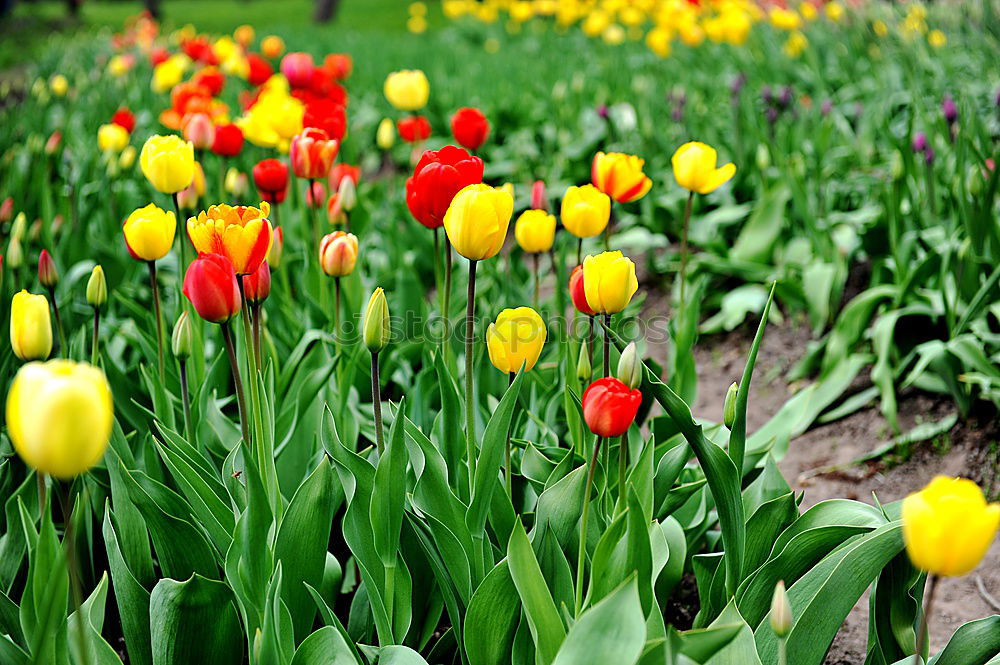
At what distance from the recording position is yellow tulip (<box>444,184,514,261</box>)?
141cm

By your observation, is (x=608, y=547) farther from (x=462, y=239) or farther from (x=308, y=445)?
(x=308, y=445)

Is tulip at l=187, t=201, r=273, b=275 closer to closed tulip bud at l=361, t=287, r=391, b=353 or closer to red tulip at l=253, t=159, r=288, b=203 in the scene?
closed tulip bud at l=361, t=287, r=391, b=353

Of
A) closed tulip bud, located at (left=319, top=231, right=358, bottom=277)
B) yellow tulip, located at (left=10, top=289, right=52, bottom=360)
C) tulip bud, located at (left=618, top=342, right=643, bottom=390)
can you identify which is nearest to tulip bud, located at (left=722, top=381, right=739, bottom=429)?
tulip bud, located at (left=618, top=342, right=643, bottom=390)

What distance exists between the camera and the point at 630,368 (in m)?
1.38

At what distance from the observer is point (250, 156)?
4.23 m

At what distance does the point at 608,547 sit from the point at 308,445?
85 centimetres

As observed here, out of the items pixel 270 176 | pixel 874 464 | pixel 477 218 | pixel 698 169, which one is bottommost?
pixel 874 464

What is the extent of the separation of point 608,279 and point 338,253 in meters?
0.59

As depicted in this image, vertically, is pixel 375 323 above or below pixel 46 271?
above

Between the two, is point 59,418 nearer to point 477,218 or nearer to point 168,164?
point 477,218

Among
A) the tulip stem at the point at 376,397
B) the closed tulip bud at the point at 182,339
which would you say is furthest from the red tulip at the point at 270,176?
the tulip stem at the point at 376,397

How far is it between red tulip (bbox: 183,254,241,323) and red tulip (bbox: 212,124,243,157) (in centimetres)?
140

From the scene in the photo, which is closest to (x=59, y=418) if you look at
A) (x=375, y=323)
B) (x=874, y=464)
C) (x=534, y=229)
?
(x=375, y=323)

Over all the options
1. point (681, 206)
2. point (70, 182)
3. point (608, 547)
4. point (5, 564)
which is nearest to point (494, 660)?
point (608, 547)
